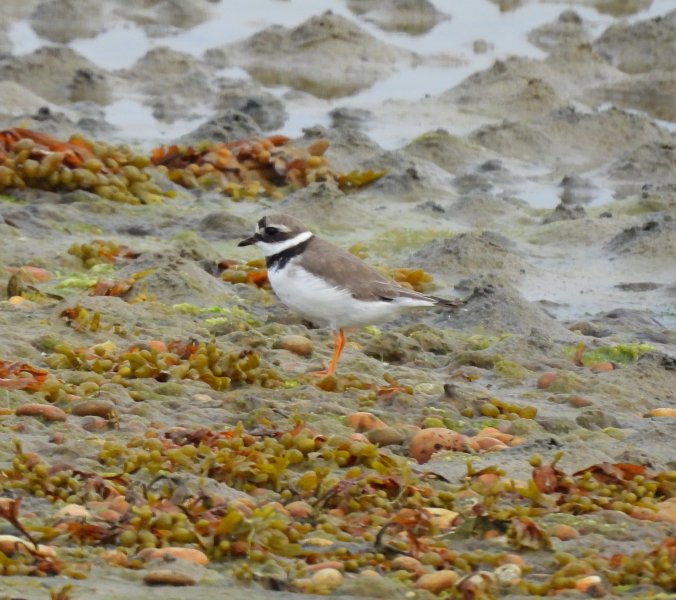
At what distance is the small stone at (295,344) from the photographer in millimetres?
8039

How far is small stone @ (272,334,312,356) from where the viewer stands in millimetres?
8039

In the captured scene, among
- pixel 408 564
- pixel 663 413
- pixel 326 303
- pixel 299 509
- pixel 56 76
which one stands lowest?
pixel 408 564

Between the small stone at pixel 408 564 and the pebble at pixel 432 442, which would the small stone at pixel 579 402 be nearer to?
the pebble at pixel 432 442

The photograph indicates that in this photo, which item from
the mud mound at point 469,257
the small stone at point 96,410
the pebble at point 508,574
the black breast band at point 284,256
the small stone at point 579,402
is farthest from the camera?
the mud mound at point 469,257

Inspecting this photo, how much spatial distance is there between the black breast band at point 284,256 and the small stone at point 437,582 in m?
3.30

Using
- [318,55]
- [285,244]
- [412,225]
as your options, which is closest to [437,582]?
[285,244]

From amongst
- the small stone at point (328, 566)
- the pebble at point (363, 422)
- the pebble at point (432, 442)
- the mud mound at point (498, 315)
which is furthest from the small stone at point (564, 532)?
the mud mound at point (498, 315)

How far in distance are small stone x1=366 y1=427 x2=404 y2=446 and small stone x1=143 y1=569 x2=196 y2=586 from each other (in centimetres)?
186

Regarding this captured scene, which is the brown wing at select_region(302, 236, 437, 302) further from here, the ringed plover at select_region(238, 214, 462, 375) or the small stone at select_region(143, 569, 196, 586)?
the small stone at select_region(143, 569, 196, 586)

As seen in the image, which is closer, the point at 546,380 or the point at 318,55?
the point at 546,380

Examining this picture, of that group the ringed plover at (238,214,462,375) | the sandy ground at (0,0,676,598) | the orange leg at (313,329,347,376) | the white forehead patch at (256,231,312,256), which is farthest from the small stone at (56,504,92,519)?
the white forehead patch at (256,231,312,256)

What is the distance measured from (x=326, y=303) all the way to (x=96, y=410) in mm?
1740

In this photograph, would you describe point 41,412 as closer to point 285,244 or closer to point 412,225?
point 285,244

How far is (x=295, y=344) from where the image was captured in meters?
8.06
